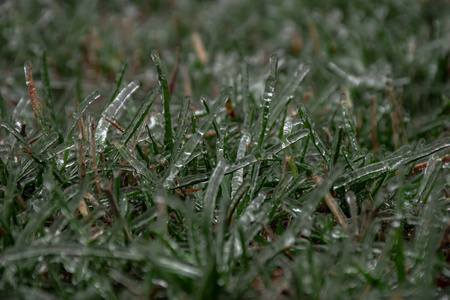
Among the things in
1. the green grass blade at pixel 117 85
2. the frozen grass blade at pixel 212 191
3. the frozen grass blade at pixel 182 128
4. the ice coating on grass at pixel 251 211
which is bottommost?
the ice coating on grass at pixel 251 211

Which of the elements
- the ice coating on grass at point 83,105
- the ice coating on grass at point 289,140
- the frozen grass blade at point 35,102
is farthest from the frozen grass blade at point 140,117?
the ice coating on grass at point 289,140

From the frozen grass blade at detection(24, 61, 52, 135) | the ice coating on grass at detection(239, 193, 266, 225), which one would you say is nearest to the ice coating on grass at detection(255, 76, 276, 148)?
the ice coating on grass at detection(239, 193, 266, 225)

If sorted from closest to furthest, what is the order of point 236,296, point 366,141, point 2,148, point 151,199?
point 236,296, point 151,199, point 2,148, point 366,141

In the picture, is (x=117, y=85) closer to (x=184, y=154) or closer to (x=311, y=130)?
(x=184, y=154)

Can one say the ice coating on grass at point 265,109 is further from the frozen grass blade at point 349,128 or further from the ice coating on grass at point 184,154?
the frozen grass blade at point 349,128

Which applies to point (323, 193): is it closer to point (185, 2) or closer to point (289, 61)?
point (289, 61)

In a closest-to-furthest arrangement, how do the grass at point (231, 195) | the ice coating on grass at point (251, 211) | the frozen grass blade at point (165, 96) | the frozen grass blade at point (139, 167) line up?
the grass at point (231, 195) < the ice coating on grass at point (251, 211) < the frozen grass blade at point (139, 167) < the frozen grass blade at point (165, 96)

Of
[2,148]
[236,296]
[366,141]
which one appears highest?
[2,148]

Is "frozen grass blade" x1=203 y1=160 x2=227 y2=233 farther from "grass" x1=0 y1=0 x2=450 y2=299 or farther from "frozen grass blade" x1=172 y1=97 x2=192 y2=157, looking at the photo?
"frozen grass blade" x1=172 y1=97 x2=192 y2=157

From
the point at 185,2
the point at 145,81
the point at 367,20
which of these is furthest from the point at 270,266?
the point at 185,2
